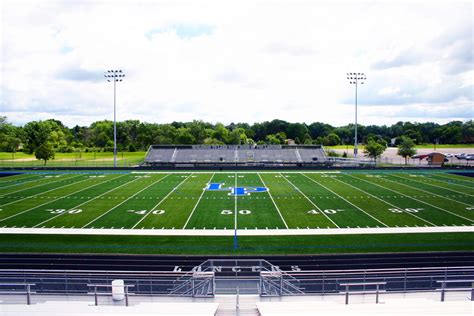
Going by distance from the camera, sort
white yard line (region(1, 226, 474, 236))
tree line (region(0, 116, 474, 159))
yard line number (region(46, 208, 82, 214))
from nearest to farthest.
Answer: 1. white yard line (region(1, 226, 474, 236))
2. yard line number (region(46, 208, 82, 214))
3. tree line (region(0, 116, 474, 159))

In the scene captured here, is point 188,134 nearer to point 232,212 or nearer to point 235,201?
point 235,201

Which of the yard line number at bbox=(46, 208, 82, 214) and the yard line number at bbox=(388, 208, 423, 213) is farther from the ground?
the yard line number at bbox=(388, 208, 423, 213)

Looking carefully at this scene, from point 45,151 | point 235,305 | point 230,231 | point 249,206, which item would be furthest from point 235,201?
point 45,151

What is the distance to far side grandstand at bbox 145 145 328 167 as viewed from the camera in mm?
66250

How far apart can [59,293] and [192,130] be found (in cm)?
10127

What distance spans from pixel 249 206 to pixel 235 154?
132 feet

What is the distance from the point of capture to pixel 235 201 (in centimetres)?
3238

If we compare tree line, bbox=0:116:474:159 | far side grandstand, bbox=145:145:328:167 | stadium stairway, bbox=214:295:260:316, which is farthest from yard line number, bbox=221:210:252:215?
tree line, bbox=0:116:474:159

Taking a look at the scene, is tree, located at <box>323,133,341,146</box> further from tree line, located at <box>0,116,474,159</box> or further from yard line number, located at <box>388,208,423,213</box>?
yard line number, located at <box>388,208,423,213</box>

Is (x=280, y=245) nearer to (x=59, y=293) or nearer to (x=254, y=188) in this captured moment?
(x=59, y=293)

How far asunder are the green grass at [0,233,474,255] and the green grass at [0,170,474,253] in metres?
0.10

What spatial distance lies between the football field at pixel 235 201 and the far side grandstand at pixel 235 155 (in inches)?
668

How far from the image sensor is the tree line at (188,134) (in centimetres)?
10606

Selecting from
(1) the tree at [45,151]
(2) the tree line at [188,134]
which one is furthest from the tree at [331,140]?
(1) the tree at [45,151]
